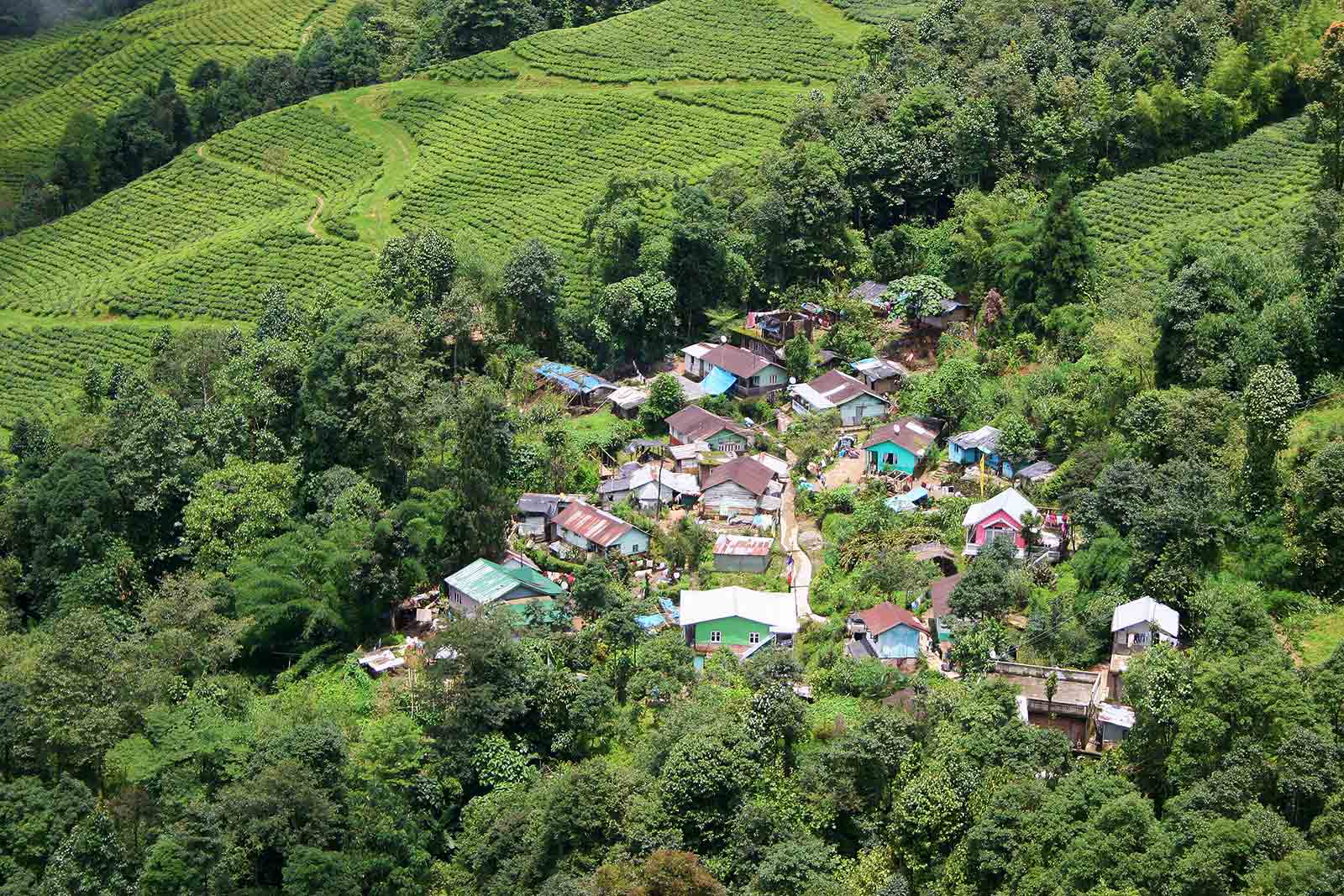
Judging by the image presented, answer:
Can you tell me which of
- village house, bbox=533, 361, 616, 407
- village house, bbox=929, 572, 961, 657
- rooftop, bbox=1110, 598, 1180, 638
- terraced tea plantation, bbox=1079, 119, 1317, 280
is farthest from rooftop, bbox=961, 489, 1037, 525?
village house, bbox=533, 361, 616, 407

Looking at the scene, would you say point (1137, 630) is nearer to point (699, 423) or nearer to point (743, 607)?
point (743, 607)

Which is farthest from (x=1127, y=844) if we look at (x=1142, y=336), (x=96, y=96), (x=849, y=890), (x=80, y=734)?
(x=96, y=96)

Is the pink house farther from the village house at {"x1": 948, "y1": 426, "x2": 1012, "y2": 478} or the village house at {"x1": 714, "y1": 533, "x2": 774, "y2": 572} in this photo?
the village house at {"x1": 714, "y1": 533, "x2": 774, "y2": 572}

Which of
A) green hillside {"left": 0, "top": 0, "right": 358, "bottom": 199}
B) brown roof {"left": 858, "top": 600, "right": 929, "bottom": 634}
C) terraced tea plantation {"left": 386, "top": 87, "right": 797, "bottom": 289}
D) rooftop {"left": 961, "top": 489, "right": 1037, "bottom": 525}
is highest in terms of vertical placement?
rooftop {"left": 961, "top": 489, "right": 1037, "bottom": 525}

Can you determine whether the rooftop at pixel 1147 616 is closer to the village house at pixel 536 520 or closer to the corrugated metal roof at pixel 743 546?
the corrugated metal roof at pixel 743 546

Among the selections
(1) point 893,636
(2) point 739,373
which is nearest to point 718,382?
(2) point 739,373

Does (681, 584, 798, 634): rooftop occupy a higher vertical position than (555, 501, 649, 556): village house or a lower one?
higher

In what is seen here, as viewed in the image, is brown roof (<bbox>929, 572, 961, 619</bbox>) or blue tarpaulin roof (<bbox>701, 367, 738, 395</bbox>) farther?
blue tarpaulin roof (<bbox>701, 367, 738, 395</bbox>)

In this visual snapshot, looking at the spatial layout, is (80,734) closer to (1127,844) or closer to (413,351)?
(413,351)
